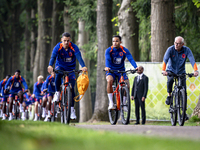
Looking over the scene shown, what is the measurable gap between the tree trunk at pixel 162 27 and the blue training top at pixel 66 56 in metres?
5.00

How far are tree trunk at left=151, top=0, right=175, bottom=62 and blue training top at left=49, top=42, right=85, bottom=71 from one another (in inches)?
197

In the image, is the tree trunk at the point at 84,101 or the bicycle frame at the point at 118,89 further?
the tree trunk at the point at 84,101

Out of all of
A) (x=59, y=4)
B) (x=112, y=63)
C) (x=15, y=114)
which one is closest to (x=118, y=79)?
(x=112, y=63)

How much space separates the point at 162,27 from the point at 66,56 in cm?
532

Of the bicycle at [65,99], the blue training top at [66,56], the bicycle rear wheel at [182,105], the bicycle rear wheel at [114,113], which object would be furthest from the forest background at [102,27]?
the bicycle at [65,99]

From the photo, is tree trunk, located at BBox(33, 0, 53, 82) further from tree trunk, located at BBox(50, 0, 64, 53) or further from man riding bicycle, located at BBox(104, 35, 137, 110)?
man riding bicycle, located at BBox(104, 35, 137, 110)

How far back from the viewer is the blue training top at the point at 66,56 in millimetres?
9523

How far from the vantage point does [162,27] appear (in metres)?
14.0

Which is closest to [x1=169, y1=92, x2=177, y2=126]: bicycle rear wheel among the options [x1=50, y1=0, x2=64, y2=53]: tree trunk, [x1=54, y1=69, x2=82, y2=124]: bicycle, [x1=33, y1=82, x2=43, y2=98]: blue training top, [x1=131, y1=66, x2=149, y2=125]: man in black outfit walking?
[x1=54, y1=69, x2=82, y2=124]: bicycle

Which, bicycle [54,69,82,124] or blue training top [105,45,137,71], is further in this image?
blue training top [105,45,137,71]

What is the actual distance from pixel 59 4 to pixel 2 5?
949cm

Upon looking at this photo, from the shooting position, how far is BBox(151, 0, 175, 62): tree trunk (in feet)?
45.7

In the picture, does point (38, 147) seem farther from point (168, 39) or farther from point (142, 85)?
point (168, 39)

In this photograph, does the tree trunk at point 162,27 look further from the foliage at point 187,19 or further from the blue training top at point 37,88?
the blue training top at point 37,88
